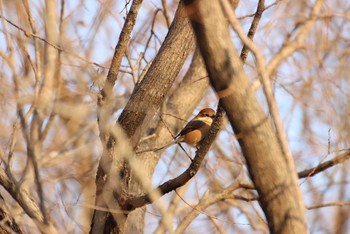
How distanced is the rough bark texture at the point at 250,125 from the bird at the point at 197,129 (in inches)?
120

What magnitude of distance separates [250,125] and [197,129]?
3305mm

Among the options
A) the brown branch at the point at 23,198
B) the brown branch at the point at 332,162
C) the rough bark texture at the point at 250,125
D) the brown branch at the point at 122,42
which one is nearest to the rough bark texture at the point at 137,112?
the brown branch at the point at 122,42

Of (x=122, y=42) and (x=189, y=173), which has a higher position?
(x=122, y=42)

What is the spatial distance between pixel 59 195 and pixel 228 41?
1.70 meters

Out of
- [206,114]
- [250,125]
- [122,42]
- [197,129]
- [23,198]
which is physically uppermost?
[206,114]

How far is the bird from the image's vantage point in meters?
5.54

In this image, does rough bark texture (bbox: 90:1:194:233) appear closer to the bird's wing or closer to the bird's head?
the bird's wing

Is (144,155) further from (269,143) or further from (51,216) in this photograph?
(269,143)

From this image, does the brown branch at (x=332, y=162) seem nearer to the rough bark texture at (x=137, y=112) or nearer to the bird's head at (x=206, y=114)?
the rough bark texture at (x=137, y=112)

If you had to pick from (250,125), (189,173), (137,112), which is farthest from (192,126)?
(250,125)

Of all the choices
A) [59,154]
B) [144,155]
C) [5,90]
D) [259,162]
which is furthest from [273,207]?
[59,154]

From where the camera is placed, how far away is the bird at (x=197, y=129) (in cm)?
554

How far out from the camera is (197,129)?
5637mm

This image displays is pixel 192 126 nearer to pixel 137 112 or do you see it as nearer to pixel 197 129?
pixel 197 129
